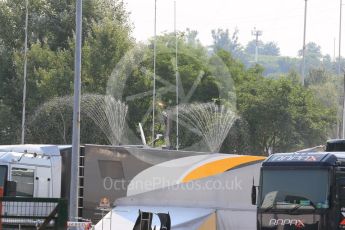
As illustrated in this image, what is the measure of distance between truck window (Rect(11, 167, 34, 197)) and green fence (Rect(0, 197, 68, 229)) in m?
10.7

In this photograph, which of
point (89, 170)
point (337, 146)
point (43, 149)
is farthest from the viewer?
point (43, 149)

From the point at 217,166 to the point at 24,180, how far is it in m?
5.33

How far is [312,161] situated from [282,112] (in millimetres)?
34886

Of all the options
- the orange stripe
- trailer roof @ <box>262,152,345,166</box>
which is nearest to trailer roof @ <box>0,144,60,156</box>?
the orange stripe

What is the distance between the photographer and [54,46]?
2281 inches

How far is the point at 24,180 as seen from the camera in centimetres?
2588

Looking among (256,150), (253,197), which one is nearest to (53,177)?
(253,197)

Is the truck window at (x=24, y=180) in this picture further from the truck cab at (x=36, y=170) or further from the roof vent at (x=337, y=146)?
the roof vent at (x=337, y=146)

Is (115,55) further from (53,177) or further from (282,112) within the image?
(53,177)

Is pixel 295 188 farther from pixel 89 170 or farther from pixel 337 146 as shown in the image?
pixel 89 170

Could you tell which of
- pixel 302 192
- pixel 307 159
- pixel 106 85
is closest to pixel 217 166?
pixel 307 159

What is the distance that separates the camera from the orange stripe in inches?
970

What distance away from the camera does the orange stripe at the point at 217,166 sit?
24.6 metres

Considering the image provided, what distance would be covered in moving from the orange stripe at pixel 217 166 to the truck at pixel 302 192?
10.3 ft
